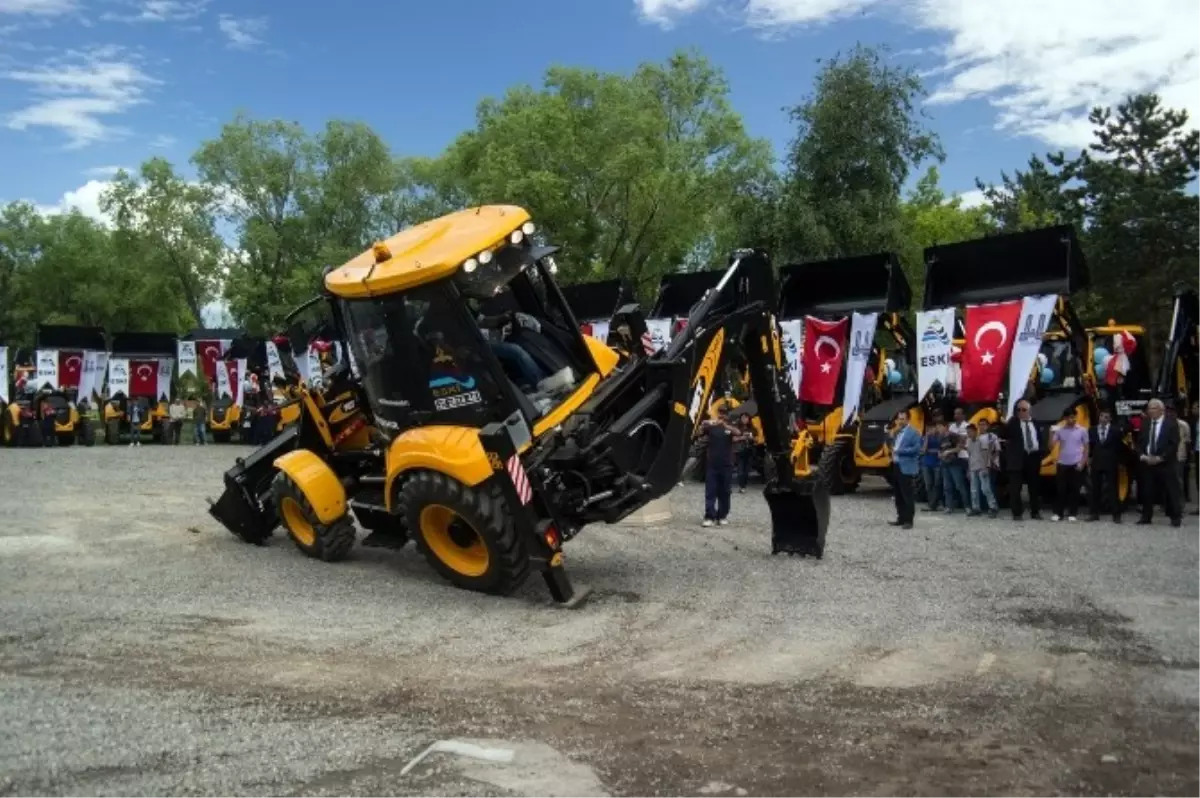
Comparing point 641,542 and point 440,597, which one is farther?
point 641,542

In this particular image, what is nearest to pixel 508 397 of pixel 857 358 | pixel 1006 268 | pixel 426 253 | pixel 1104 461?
pixel 426 253

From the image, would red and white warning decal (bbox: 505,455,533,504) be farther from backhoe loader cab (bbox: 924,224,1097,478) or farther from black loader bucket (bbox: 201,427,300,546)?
backhoe loader cab (bbox: 924,224,1097,478)

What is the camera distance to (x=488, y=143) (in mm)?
37156

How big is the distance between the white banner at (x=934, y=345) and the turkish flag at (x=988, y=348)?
0.31 metres

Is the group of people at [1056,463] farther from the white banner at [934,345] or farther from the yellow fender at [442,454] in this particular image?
the yellow fender at [442,454]

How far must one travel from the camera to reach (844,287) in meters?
18.5

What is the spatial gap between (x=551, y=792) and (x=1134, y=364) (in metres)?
14.7

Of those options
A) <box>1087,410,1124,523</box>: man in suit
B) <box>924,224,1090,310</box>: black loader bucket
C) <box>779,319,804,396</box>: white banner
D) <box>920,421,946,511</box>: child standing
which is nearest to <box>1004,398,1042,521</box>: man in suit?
<box>1087,410,1124,523</box>: man in suit

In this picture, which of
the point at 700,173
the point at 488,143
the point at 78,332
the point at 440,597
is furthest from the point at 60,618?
the point at 700,173

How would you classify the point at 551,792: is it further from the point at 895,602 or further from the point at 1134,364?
the point at 1134,364

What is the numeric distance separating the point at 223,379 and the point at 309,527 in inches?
921

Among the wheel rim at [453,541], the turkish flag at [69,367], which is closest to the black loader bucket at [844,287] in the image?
the wheel rim at [453,541]

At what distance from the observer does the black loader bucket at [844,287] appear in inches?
705

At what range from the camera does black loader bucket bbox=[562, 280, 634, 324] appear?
2339 centimetres
